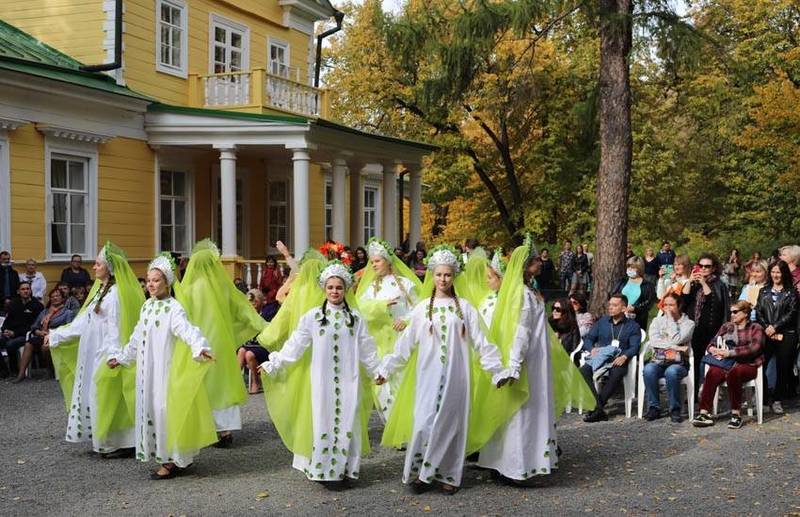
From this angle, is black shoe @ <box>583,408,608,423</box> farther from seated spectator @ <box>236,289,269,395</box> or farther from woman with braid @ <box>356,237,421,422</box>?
seated spectator @ <box>236,289,269,395</box>

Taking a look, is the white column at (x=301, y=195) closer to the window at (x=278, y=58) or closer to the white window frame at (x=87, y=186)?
the white window frame at (x=87, y=186)

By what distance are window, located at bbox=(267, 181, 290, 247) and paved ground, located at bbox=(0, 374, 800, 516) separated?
1469 centimetres

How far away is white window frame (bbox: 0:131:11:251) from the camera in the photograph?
15359mm

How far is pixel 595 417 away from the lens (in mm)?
9781

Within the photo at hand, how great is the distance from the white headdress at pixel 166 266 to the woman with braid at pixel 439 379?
76.3 inches

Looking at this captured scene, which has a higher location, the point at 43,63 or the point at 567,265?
the point at 43,63

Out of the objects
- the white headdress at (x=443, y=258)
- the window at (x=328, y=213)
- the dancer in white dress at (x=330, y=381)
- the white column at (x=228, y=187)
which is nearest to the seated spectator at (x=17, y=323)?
the white column at (x=228, y=187)

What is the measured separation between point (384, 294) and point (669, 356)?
9.99 feet

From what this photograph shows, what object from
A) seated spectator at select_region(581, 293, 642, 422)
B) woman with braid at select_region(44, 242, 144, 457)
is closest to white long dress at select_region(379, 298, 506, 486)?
woman with braid at select_region(44, 242, 144, 457)

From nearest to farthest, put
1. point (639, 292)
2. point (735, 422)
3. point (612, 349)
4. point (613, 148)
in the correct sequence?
point (735, 422)
point (612, 349)
point (639, 292)
point (613, 148)

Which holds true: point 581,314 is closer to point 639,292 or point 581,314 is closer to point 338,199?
point 639,292

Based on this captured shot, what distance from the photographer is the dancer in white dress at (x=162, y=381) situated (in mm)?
7262

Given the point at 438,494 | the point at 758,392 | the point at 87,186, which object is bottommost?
the point at 438,494

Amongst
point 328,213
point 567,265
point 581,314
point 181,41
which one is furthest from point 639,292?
point 328,213
